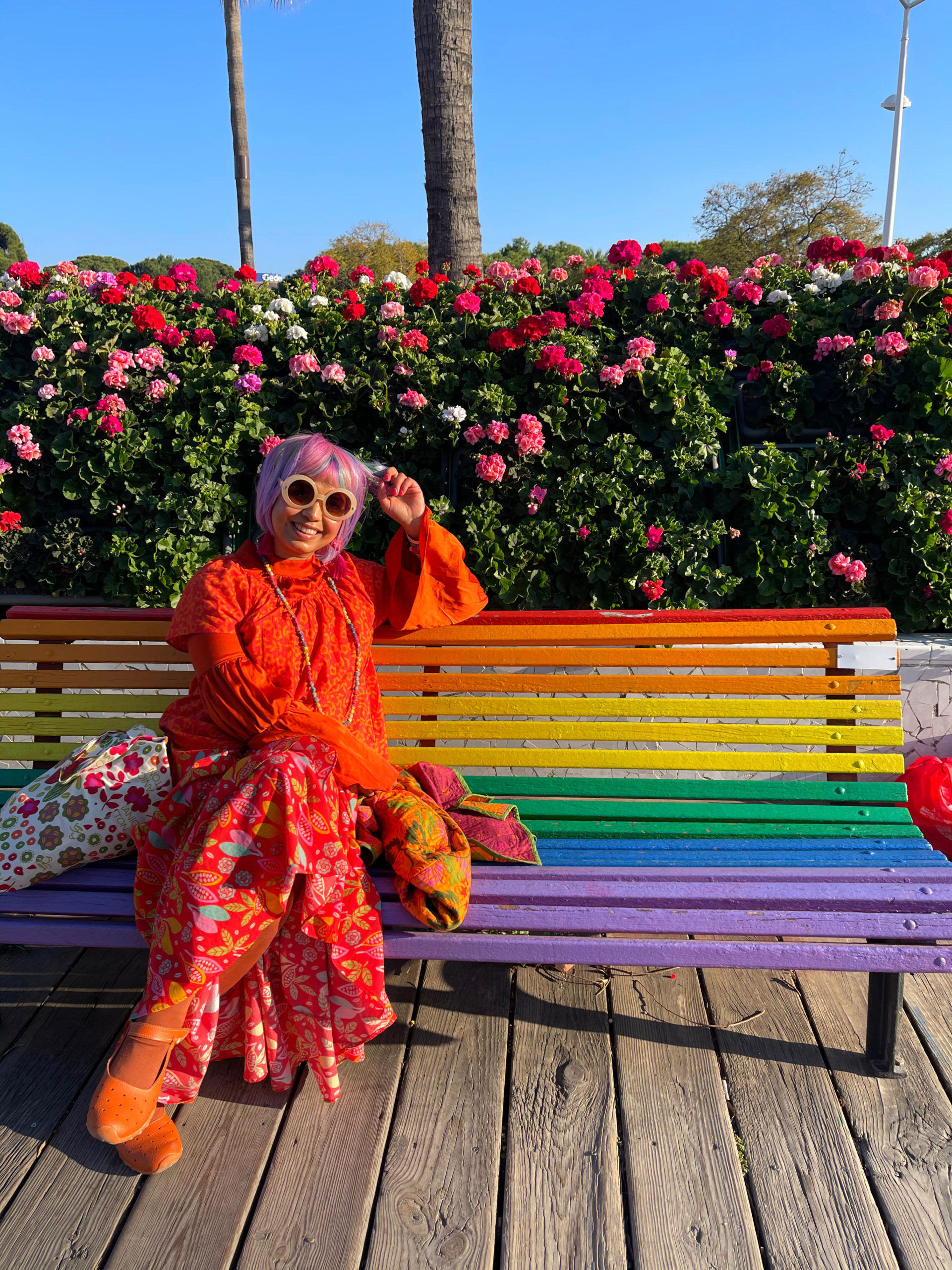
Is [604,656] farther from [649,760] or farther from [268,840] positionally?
[268,840]

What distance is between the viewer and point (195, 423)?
3.86 m

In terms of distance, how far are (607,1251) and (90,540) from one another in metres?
3.21

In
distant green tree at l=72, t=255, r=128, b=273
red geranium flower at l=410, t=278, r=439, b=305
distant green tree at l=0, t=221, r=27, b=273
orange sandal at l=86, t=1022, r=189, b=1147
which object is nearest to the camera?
orange sandal at l=86, t=1022, r=189, b=1147

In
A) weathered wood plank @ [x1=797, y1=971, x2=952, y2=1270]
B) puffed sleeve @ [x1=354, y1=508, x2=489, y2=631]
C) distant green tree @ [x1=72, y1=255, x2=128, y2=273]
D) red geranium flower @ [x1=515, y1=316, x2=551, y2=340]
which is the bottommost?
weathered wood plank @ [x1=797, y1=971, x2=952, y2=1270]

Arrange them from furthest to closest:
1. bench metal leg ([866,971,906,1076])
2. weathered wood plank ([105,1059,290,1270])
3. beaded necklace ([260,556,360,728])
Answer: beaded necklace ([260,556,360,728]) < bench metal leg ([866,971,906,1076]) < weathered wood plank ([105,1059,290,1270])

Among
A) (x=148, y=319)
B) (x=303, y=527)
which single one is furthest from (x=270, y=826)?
(x=148, y=319)

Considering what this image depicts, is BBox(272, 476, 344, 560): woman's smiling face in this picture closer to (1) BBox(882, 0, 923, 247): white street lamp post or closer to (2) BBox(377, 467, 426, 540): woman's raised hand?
(2) BBox(377, 467, 426, 540): woman's raised hand

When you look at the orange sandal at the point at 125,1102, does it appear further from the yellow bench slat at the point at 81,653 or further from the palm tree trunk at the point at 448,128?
the palm tree trunk at the point at 448,128

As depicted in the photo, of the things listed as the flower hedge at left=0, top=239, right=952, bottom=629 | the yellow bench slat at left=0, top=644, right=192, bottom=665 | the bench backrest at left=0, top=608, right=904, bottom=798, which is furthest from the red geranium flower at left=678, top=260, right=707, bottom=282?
the yellow bench slat at left=0, top=644, right=192, bottom=665

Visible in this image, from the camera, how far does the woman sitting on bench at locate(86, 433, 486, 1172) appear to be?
183cm

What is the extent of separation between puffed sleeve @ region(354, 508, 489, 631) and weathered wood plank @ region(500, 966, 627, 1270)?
100 centimetres

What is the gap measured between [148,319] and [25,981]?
8.90 feet

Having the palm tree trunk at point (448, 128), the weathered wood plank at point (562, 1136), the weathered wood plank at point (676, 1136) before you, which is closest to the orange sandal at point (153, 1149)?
the weathered wood plank at point (562, 1136)

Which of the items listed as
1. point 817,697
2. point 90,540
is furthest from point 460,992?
point 90,540
